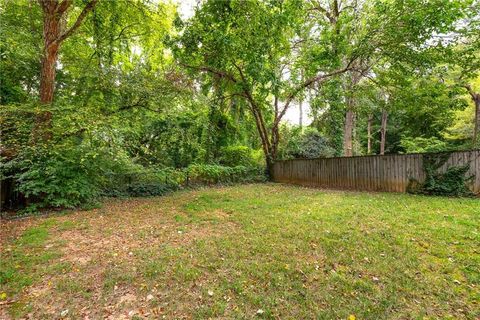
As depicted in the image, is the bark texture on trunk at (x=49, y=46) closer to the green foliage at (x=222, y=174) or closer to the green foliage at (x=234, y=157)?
the green foliage at (x=222, y=174)

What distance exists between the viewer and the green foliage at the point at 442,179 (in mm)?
6895

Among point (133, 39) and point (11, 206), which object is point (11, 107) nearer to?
point (11, 206)

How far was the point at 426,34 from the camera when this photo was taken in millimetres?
7344

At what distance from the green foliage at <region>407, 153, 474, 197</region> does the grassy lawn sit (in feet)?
6.23

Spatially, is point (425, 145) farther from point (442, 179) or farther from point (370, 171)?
point (442, 179)

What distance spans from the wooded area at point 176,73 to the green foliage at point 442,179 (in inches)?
98.5

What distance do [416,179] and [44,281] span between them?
902cm

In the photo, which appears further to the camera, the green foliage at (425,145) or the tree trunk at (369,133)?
the tree trunk at (369,133)

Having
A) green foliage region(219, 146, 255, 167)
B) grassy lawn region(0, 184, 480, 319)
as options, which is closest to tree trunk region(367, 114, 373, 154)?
green foliage region(219, 146, 255, 167)

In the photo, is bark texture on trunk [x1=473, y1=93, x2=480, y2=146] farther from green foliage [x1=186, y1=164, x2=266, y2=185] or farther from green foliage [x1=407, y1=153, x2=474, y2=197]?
green foliage [x1=186, y1=164, x2=266, y2=185]

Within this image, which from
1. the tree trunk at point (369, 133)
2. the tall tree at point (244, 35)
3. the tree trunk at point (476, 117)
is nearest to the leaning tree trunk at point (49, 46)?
the tall tree at point (244, 35)

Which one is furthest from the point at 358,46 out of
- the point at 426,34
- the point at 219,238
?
the point at 219,238

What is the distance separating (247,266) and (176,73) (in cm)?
953

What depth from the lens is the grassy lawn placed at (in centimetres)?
259
